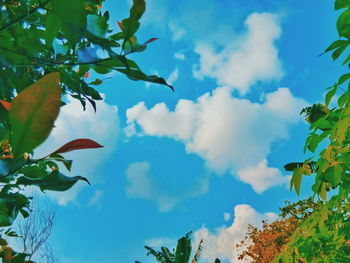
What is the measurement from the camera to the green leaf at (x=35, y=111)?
1.23ft

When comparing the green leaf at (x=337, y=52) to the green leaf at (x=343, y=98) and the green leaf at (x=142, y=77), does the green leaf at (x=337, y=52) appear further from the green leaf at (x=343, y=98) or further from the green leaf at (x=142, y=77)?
the green leaf at (x=142, y=77)

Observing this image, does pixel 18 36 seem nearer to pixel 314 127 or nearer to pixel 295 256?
pixel 314 127

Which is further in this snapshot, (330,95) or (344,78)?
(330,95)

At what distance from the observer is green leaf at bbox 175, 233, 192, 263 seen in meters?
0.40

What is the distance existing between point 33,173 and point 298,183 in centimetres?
146

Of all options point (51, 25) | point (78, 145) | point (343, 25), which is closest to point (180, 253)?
point (78, 145)

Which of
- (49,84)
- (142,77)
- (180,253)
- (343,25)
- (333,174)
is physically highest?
(343,25)

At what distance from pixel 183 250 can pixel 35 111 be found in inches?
8.7

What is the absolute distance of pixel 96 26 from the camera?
1.96 ft

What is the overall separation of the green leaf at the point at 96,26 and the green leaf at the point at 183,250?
355mm

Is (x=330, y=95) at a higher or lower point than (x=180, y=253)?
higher

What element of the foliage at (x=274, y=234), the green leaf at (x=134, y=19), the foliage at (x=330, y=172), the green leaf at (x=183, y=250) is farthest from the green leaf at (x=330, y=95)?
the foliage at (x=274, y=234)

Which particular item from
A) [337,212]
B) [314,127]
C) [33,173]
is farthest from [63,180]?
[337,212]

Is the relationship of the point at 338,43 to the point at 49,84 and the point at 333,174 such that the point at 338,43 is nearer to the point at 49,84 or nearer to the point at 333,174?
the point at 333,174
